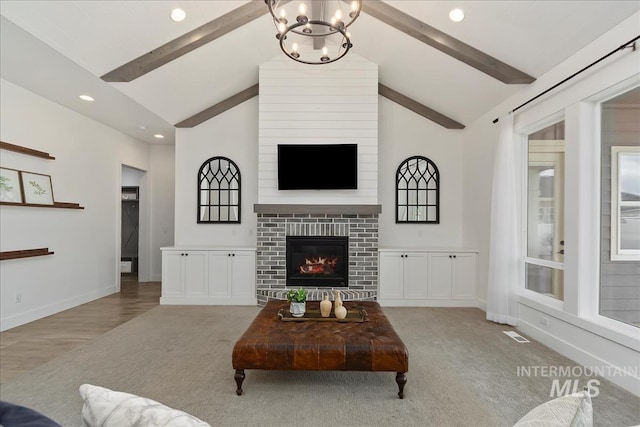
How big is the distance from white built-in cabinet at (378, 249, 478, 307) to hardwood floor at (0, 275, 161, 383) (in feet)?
12.2

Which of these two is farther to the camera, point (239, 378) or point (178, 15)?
point (178, 15)

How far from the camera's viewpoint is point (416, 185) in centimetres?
581

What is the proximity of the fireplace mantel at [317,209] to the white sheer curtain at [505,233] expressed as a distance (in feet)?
5.33

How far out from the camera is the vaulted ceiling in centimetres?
304

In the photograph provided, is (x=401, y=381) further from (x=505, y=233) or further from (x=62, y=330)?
(x=62, y=330)

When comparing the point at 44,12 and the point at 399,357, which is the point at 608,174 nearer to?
the point at 399,357

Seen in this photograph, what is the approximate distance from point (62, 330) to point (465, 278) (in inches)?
217

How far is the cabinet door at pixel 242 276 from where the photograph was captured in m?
5.23

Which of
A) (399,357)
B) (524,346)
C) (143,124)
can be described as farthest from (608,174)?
(143,124)

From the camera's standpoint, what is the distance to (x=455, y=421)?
2203 millimetres

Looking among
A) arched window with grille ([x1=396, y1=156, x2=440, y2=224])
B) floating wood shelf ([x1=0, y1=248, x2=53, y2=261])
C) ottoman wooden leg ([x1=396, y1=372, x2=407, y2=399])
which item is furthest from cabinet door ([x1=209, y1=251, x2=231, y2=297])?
ottoman wooden leg ([x1=396, y1=372, x2=407, y2=399])

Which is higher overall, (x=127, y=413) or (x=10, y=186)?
(x=10, y=186)

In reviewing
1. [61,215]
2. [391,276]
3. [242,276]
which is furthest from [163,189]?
[391,276]

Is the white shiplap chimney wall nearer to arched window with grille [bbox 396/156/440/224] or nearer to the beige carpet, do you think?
arched window with grille [bbox 396/156/440/224]
